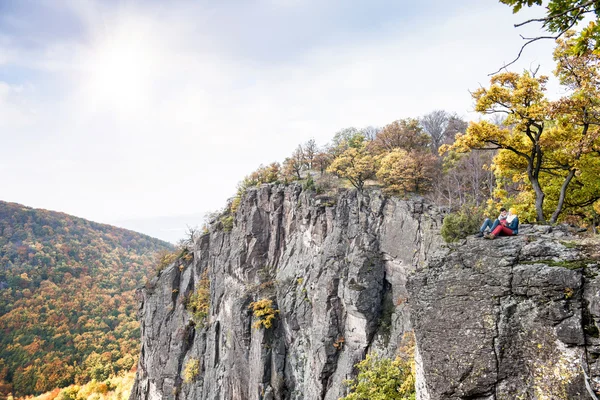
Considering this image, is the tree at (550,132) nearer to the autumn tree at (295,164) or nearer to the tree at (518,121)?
the tree at (518,121)

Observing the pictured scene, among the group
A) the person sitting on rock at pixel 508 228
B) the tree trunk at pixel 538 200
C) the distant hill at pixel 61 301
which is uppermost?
the tree trunk at pixel 538 200

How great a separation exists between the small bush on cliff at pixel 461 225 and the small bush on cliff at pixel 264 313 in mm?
14767

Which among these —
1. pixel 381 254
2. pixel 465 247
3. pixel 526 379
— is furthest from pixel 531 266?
pixel 381 254

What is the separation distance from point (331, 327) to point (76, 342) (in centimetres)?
7726

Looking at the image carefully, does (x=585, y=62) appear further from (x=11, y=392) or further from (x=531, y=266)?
(x=11, y=392)

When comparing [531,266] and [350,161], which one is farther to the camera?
[350,161]

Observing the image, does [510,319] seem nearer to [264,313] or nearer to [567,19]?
[567,19]

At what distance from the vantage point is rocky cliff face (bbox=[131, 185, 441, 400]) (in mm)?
17266

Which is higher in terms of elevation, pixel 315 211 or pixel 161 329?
pixel 315 211

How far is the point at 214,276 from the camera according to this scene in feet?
103

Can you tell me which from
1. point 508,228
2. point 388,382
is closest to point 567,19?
point 508,228

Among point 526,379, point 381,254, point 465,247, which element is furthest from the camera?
point 381,254

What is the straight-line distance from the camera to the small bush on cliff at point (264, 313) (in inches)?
880

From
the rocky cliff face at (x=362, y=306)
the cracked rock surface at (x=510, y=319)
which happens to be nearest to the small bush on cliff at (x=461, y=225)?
the rocky cliff face at (x=362, y=306)
